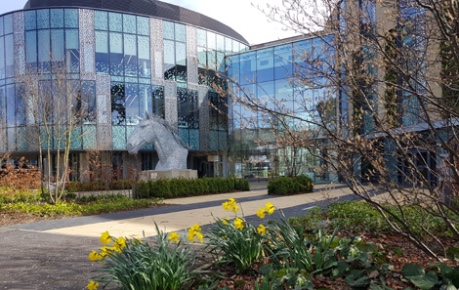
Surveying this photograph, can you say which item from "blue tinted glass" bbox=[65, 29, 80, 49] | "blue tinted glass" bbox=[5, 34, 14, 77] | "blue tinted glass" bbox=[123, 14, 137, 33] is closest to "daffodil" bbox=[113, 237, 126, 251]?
"blue tinted glass" bbox=[65, 29, 80, 49]

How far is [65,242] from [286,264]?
540 cm

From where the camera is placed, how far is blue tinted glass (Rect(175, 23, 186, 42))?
3753 cm

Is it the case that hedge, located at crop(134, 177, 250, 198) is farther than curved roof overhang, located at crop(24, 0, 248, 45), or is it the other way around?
Answer: curved roof overhang, located at crop(24, 0, 248, 45)

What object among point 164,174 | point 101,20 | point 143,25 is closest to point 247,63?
point 143,25

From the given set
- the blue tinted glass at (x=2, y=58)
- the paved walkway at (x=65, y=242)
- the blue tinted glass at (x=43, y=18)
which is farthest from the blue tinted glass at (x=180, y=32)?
the paved walkway at (x=65, y=242)

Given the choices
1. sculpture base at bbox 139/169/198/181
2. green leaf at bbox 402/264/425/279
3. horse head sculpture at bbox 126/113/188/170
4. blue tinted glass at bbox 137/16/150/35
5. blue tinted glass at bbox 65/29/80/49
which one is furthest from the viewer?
blue tinted glass at bbox 137/16/150/35

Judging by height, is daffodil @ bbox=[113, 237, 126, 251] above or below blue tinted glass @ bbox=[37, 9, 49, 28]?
below

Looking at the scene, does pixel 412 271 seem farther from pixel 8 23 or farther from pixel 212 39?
pixel 212 39

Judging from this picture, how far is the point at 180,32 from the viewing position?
37.8 metres

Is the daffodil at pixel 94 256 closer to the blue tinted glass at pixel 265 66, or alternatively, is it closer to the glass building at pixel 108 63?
the glass building at pixel 108 63

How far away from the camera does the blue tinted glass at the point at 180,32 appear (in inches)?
1478

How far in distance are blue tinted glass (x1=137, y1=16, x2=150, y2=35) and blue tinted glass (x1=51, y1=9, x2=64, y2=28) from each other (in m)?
5.97

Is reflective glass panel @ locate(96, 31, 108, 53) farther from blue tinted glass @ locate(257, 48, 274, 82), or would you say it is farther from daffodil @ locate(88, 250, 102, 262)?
daffodil @ locate(88, 250, 102, 262)

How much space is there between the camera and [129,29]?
35.1 meters
